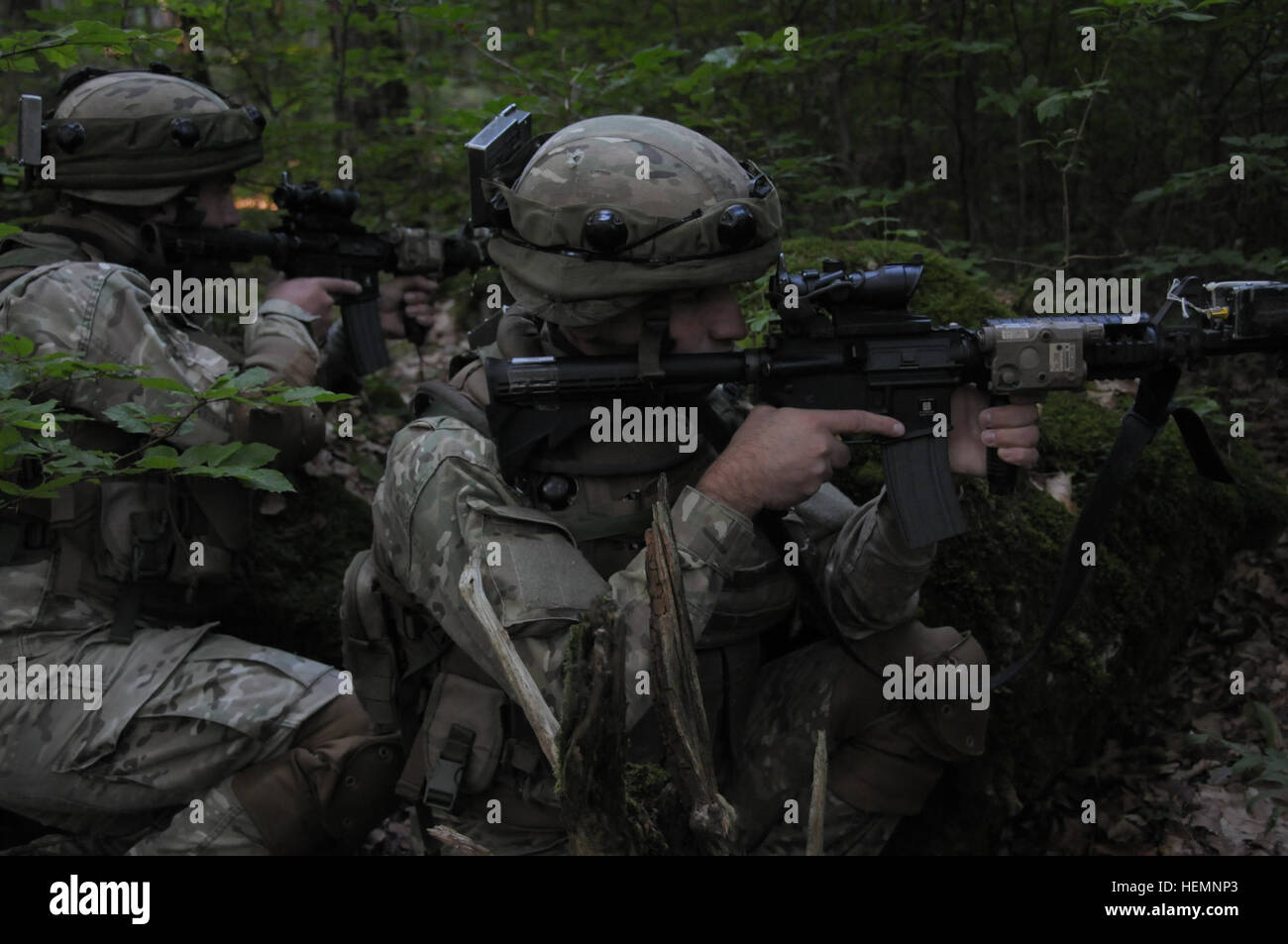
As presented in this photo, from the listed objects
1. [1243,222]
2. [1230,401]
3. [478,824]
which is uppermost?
[1243,222]

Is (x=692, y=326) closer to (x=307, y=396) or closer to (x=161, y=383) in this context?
(x=307, y=396)

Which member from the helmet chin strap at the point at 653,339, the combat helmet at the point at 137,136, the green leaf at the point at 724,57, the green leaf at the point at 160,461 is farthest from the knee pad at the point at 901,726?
the green leaf at the point at 724,57

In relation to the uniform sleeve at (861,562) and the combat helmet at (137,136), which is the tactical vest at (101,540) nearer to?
the combat helmet at (137,136)

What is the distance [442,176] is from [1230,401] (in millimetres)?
5419

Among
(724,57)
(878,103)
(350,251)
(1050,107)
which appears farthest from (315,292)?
(878,103)

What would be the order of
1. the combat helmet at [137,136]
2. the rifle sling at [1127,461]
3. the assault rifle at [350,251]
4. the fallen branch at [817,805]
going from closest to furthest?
the fallen branch at [817,805] → the rifle sling at [1127,461] → the combat helmet at [137,136] → the assault rifle at [350,251]

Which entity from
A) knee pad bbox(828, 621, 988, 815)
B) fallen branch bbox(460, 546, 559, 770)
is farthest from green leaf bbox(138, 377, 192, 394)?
knee pad bbox(828, 621, 988, 815)

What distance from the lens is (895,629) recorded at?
130 inches

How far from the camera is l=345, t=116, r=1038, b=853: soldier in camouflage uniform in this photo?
9.12 feet

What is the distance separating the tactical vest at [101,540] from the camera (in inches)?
148

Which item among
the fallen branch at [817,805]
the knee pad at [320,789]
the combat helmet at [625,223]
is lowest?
the knee pad at [320,789]

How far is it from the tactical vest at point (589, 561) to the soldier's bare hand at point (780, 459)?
21 cm

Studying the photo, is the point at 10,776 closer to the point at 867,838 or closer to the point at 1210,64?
the point at 867,838
